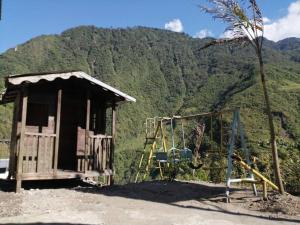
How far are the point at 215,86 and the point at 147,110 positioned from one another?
817 inches

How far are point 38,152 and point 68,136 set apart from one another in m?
2.28

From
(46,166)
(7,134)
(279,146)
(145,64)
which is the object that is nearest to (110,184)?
(46,166)

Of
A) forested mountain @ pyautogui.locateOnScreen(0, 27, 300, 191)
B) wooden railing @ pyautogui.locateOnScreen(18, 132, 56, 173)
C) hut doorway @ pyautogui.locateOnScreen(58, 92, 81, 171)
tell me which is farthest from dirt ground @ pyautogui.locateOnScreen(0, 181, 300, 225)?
forested mountain @ pyautogui.locateOnScreen(0, 27, 300, 191)

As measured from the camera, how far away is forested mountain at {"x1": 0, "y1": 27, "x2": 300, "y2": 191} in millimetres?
73062

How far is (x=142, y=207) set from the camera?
880 centimetres

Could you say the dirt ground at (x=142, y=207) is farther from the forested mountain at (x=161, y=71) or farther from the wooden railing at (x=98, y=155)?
the forested mountain at (x=161, y=71)

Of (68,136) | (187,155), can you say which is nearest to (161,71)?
(187,155)

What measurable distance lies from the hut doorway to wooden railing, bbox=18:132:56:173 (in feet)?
5.37

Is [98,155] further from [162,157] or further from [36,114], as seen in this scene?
[162,157]

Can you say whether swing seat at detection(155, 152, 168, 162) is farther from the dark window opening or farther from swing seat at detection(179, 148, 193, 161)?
the dark window opening

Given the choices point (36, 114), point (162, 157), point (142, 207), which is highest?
point (36, 114)

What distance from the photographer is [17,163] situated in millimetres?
10367

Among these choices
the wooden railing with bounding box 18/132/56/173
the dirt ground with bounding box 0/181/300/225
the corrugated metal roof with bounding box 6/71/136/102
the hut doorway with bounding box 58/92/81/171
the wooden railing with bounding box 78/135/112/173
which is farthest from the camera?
the hut doorway with bounding box 58/92/81/171

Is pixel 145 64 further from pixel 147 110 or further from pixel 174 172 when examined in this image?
pixel 174 172
